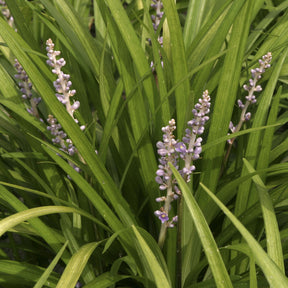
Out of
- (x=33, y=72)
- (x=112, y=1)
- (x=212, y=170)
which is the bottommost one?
(x=212, y=170)

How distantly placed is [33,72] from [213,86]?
2.78 ft

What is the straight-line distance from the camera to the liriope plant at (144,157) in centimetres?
148

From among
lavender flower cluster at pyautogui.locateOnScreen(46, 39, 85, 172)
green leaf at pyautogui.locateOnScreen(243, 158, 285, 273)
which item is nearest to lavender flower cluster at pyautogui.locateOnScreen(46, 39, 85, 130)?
lavender flower cluster at pyautogui.locateOnScreen(46, 39, 85, 172)

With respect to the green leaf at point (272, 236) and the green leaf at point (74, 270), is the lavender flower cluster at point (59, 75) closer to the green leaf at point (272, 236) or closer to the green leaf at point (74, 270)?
the green leaf at point (74, 270)

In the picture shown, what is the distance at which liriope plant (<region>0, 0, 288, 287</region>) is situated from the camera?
1484mm

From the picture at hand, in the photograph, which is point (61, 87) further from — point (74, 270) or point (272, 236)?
point (272, 236)

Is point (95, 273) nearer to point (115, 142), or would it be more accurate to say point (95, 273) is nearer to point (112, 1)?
point (115, 142)

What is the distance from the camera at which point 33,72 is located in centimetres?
158

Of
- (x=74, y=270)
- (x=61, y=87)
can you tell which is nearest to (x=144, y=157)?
(x=61, y=87)

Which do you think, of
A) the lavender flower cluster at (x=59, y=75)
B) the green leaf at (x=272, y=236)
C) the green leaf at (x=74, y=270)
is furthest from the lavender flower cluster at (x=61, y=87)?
the green leaf at (x=272, y=236)

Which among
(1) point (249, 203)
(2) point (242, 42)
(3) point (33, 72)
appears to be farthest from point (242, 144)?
(3) point (33, 72)

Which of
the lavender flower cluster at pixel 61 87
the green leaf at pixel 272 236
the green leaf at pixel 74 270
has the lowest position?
the green leaf at pixel 74 270

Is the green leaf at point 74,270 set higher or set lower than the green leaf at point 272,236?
lower

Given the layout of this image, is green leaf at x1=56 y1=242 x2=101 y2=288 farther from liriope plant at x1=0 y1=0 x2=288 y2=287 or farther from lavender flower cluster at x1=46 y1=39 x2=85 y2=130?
lavender flower cluster at x1=46 y1=39 x2=85 y2=130
